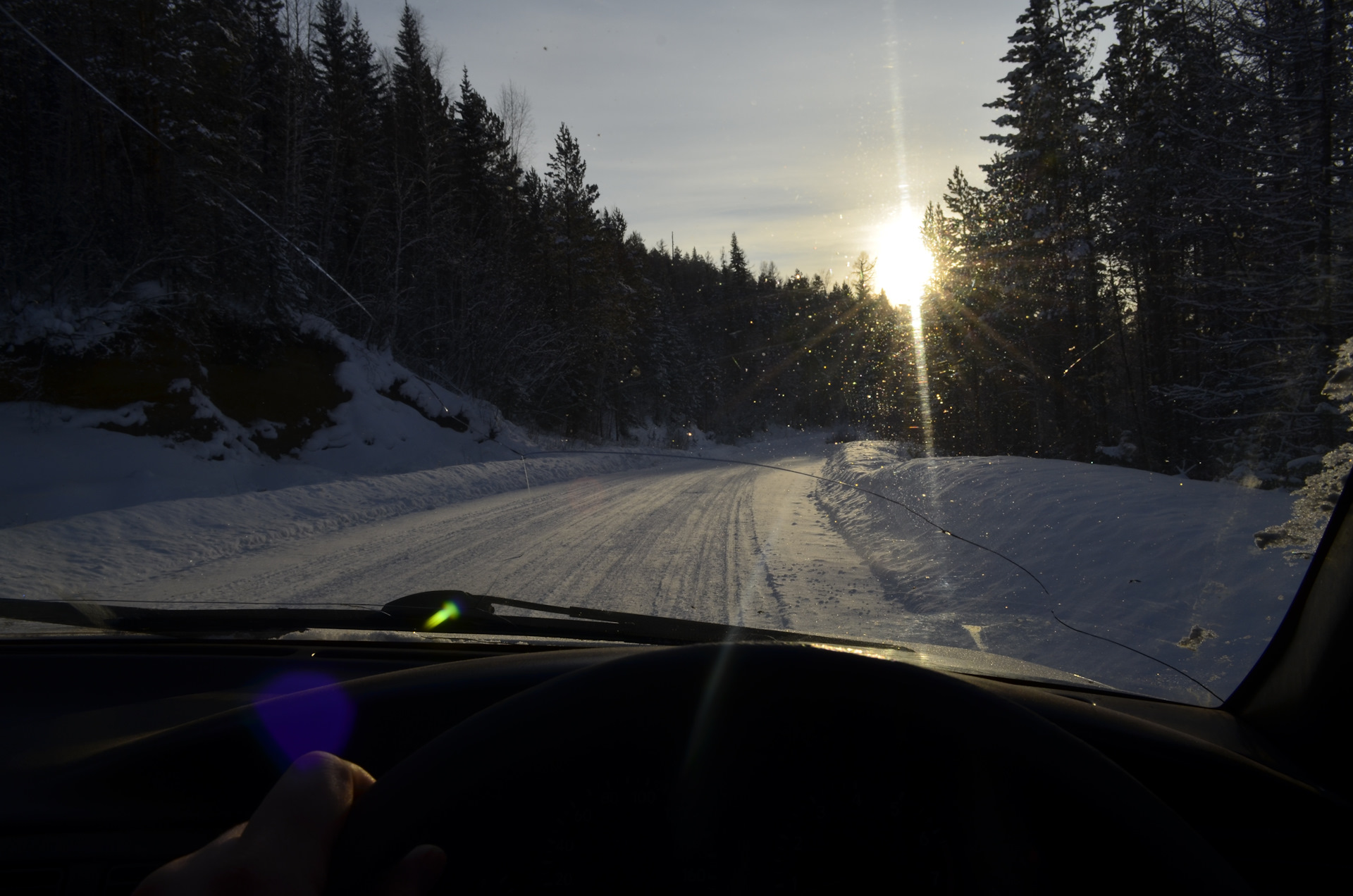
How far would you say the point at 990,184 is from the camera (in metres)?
30.0

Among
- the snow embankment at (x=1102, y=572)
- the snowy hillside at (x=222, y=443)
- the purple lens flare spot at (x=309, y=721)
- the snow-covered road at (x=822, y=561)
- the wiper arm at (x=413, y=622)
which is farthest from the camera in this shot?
the snowy hillside at (x=222, y=443)

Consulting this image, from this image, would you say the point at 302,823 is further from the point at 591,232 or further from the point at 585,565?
the point at 591,232

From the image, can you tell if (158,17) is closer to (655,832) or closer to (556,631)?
(556,631)

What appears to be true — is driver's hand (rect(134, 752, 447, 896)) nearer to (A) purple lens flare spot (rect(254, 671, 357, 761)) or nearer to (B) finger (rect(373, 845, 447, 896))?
(B) finger (rect(373, 845, 447, 896))

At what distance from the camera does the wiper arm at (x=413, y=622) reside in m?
2.79

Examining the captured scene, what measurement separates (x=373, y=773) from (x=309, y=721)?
Answer: 19 centimetres

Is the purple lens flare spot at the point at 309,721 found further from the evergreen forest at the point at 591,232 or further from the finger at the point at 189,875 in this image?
the evergreen forest at the point at 591,232

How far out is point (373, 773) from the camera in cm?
169

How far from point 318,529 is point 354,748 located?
359 inches

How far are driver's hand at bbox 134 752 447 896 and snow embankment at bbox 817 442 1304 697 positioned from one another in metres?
3.09

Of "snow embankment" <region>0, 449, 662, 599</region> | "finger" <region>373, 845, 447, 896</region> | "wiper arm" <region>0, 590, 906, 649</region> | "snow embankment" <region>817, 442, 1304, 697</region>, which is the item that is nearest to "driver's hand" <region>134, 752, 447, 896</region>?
"finger" <region>373, 845, 447, 896</region>

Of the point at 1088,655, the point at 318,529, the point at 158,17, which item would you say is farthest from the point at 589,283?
the point at 1088,655

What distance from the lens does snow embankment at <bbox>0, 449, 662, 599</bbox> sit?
22.7 ft

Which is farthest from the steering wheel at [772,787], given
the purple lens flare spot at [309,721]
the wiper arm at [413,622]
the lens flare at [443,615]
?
the lens flare at [443,615]
